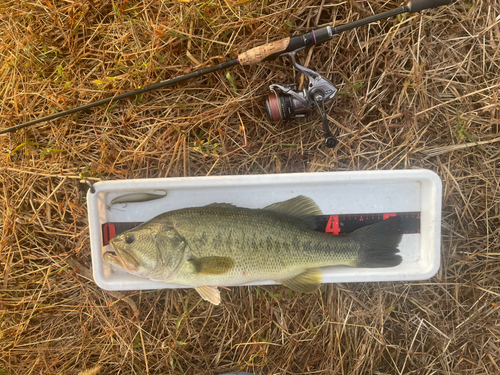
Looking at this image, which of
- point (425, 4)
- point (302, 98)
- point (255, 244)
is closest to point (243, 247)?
point (255, 244)

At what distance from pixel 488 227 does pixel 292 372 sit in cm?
202

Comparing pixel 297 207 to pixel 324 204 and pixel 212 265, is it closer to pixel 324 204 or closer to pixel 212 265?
pixel 324 204

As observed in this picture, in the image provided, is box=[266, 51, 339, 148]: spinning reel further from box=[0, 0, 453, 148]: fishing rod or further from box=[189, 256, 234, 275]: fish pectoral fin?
box=[189, 256, 234, 275]: fish pectoral fin

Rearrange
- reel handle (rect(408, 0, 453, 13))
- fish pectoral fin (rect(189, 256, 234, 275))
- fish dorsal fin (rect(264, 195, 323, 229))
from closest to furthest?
reel handle (rect(408, 0, 453, 13))
fish pectoral fin (rect(189, 256, 234, 275))
fish dorsal fin (rect(264, 195, 323, 229))

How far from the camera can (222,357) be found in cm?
261

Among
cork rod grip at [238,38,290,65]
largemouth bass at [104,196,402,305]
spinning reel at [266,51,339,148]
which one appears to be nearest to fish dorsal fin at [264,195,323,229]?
largemouth bass at [104,196,402,305]

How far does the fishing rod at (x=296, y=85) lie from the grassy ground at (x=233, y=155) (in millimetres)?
165

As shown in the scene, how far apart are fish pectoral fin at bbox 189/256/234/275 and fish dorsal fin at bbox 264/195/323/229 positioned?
48 cm

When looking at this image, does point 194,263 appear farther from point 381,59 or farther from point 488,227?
point 488,227

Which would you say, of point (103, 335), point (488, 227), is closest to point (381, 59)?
point (488, 227)

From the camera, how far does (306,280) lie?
89.3 inches

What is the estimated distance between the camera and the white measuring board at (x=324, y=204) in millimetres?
2381

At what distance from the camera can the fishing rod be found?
208cm

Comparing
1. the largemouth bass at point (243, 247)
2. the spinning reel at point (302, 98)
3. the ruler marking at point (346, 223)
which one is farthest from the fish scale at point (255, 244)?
the spinning reel at point (302, 98)
